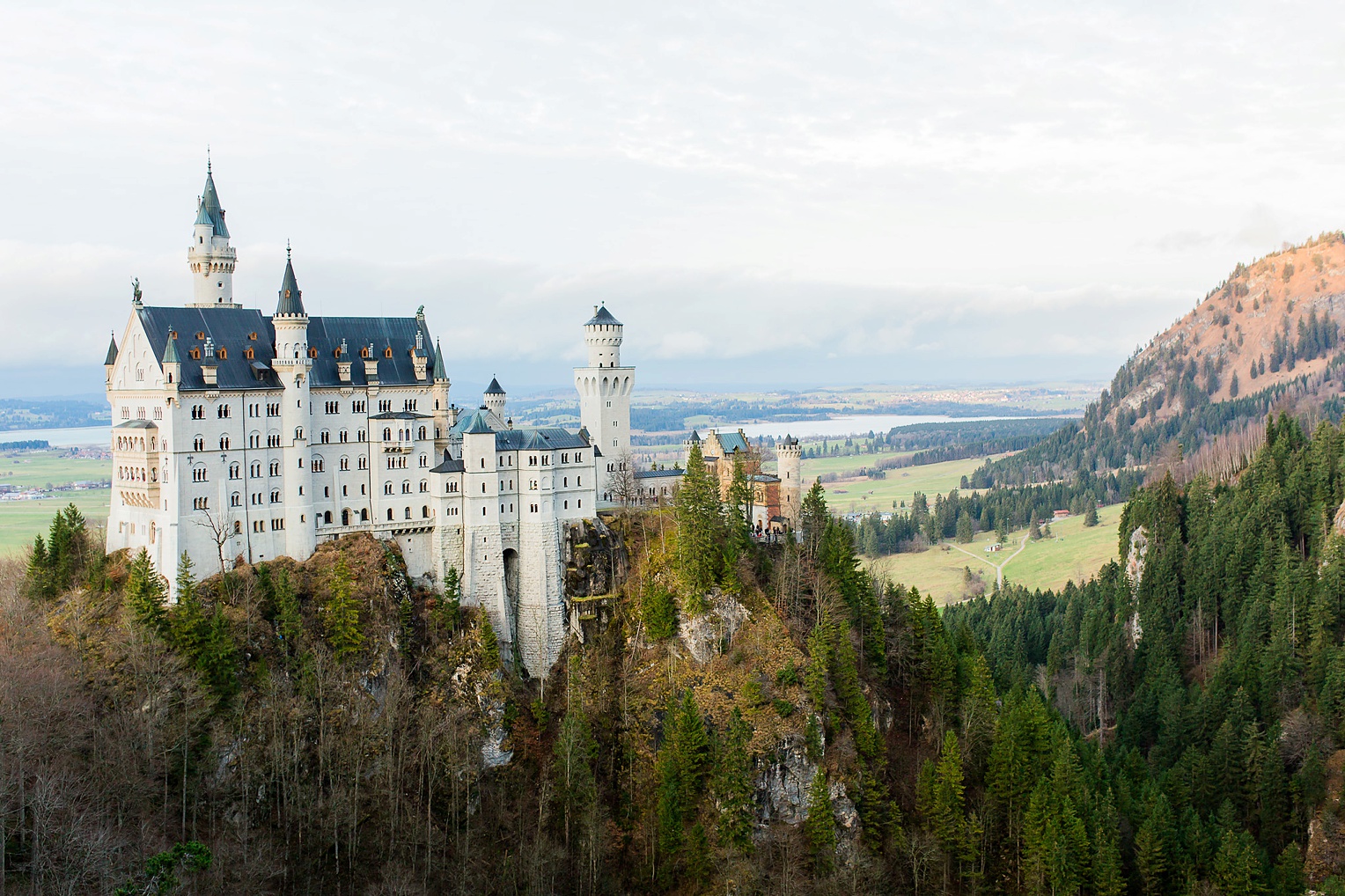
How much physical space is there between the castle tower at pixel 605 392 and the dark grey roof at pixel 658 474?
234 cm

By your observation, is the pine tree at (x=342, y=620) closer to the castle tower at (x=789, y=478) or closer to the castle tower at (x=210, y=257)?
the castle tower at (x=210, y=257)

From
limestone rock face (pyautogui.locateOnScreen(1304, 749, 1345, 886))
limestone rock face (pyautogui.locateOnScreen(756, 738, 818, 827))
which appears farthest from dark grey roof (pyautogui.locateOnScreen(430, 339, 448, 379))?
limestone rock face (pyautogui.locateOnScreen(1304, 749, 1345, 886))

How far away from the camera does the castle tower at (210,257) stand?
96.1 meters

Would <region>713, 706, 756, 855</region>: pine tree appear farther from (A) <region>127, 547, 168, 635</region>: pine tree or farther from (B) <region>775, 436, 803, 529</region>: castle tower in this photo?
(A) <region>127, 547, 168, 635</region>: pine tree

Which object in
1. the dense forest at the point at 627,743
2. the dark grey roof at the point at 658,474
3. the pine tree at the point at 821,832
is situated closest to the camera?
the dense forest at the point at 627,743

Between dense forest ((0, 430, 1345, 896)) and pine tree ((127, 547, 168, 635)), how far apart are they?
329 millimetres

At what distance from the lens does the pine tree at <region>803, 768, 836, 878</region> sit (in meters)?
83.6

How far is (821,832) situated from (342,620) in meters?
37.4

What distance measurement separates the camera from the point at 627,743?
93.6 meters

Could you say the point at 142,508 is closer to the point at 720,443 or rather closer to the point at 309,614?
the point at 309,614

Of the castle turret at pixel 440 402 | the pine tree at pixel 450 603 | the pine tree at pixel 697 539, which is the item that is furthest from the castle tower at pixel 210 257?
the pine tree at pixel 697 539

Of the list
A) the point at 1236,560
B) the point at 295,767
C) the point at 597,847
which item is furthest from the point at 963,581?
the point at 295,767

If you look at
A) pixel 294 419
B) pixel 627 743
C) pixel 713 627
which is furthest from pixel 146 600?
pixel 713 627

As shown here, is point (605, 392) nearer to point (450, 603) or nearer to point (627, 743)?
point (450, 603)
